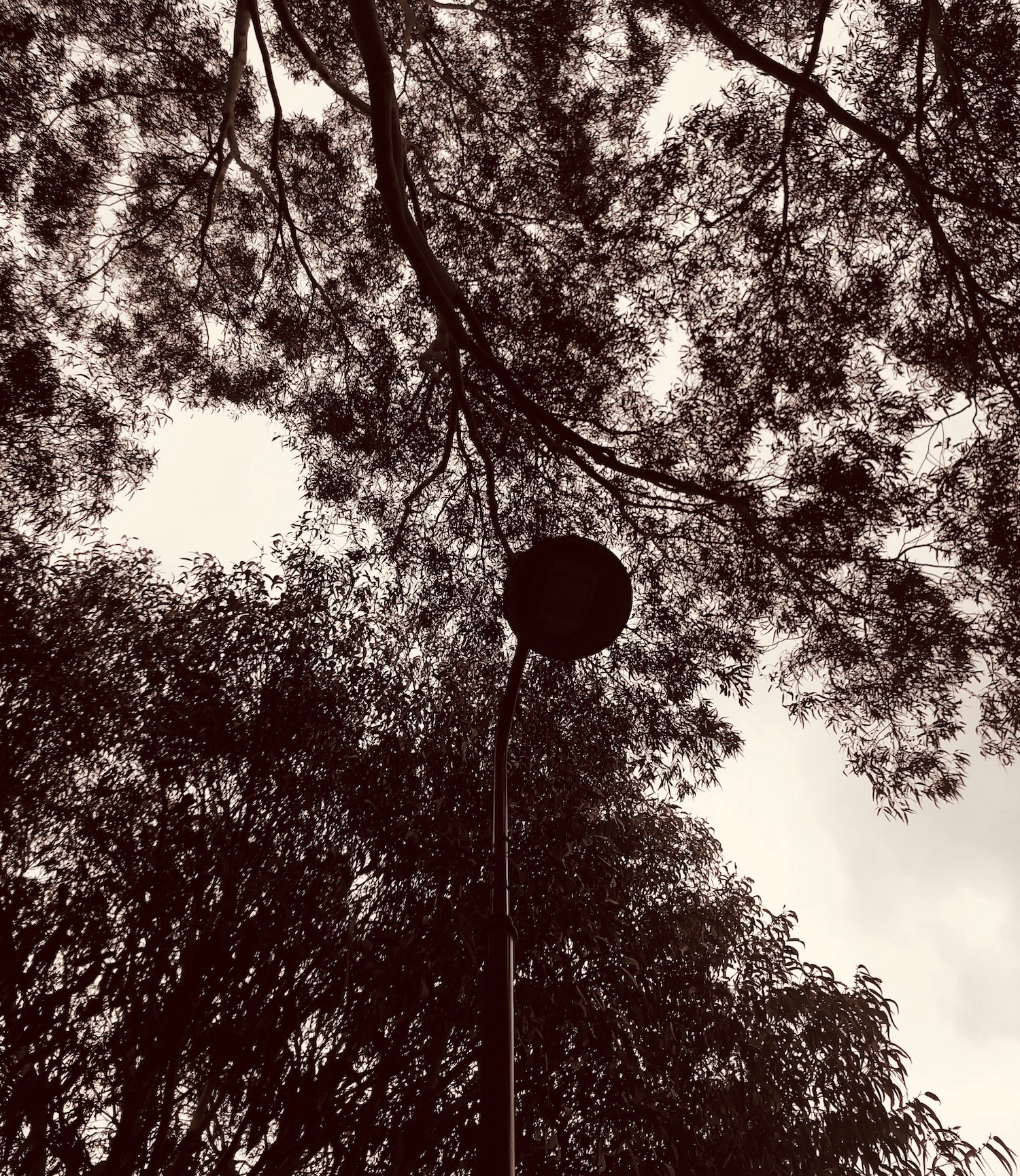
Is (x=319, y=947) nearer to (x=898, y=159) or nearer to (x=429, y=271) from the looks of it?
(x=429, y=271)

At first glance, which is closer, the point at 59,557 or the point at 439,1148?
the point at 439,1148

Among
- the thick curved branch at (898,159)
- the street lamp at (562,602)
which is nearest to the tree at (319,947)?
the street lamp at (562,602)

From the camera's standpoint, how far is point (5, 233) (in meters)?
8.52

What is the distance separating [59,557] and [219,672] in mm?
1798

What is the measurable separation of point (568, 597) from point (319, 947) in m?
3.40

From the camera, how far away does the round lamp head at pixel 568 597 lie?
2.98 m

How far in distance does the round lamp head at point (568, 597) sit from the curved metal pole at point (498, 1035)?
0.82 m

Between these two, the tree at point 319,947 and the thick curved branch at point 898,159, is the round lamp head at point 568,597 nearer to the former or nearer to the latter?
the tree at point 319,947

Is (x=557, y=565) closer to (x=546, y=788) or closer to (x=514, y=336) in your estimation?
(x=546, y=788)

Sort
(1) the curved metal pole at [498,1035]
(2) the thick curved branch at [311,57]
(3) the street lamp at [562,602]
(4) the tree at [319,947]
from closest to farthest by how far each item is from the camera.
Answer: (1) the curved metal pole at [498,1035] < (3) the street lamp at [562,602] < (4) the tree at [319,947] < (2) the thick curved branch at [311,57]

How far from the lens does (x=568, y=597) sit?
9.87 feet

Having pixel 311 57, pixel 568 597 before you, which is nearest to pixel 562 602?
pixel 568 597

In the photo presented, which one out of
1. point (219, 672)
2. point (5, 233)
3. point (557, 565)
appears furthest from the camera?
point (5, 233)

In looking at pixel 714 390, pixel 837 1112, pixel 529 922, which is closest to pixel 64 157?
pixel 714 390
